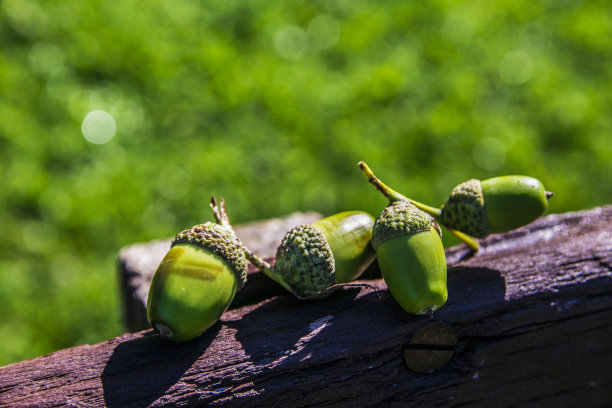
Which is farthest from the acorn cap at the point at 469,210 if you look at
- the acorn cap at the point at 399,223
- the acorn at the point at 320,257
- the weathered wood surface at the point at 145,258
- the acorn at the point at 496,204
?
the weathered wood surface at the point at 145,258

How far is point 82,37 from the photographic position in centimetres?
348

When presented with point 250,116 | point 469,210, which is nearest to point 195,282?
point 469,210

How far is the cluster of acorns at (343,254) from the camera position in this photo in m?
1.23

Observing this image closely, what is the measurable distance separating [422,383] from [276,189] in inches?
67.8

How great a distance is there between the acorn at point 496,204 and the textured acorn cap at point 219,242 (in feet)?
1.15

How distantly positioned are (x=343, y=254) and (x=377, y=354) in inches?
9.3

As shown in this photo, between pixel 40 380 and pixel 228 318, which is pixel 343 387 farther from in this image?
pixel 40 380

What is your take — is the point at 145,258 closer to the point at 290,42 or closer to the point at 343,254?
the point at 343,254

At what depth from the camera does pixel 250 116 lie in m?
3.25

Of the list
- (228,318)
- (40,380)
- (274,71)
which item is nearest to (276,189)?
(274,71)

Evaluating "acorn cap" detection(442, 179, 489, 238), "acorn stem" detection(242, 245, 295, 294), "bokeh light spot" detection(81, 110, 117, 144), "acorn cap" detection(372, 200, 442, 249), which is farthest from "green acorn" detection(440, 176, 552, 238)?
"bokeh light spot" detection(81, 110, 117, 144)

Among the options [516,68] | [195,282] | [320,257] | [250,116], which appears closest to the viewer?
[195,282]

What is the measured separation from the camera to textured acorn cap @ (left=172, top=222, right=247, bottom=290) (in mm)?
1285

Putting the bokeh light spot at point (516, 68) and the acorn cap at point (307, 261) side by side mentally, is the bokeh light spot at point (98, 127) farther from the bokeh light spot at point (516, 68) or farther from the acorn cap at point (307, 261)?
the bokeh light spot at point (516, 68)
